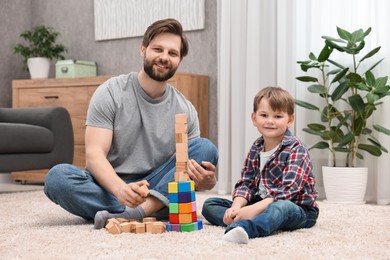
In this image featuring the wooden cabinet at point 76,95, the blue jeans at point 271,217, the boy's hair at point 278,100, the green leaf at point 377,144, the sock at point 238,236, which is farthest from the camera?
the wooden cabinet at point 76,95

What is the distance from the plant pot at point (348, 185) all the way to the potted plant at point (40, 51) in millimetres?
2434

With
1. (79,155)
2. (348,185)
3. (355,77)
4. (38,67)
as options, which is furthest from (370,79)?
(38,67)

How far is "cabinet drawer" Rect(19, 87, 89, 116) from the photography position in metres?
4.16

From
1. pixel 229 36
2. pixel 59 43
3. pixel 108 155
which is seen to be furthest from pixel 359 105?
pixel 59 43

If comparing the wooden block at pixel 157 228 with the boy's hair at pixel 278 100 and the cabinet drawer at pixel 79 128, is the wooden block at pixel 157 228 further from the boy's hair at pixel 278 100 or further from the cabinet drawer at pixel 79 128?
the cabinet drawer at pixel 79 128

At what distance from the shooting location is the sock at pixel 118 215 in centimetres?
201

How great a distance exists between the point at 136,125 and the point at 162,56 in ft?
0.93

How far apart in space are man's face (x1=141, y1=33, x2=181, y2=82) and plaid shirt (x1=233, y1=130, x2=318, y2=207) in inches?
Result: 16.5

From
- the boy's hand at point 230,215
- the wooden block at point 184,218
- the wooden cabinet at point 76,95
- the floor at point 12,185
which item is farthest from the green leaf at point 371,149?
the floor at point 12,185

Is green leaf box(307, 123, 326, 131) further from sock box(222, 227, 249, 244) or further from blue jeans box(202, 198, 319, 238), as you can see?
sock box(222, 227, 249, 244)

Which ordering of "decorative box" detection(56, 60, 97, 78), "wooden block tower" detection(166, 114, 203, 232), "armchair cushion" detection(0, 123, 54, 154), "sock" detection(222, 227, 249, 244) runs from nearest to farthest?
"sock" detection(222, 227, 249, 244), "wooden block tower" detection(166, 114, 203, 232), "armchair cushion" detection(0, 123, 54, 154), "decorative box" detection(56, 60, 97, 78)

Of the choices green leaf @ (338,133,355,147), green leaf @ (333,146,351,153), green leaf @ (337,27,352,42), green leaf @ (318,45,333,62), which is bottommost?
green leaf @ (333,146,351,153)

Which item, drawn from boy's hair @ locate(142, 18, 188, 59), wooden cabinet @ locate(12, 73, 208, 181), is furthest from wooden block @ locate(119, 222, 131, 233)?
wooden cabinet @ locate(12, 73, 208, 181)

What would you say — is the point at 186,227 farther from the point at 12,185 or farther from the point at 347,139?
the point at 12,185
